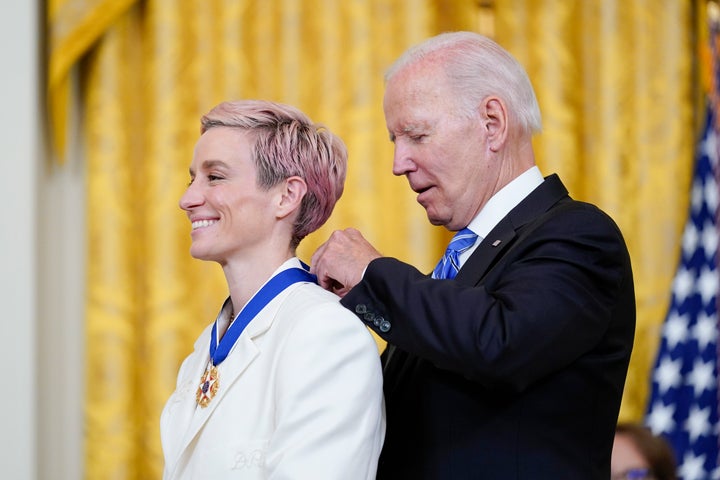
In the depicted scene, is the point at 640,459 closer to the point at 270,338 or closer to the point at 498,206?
the point at 498,206

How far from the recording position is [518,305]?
1.79m

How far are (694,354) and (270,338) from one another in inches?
116

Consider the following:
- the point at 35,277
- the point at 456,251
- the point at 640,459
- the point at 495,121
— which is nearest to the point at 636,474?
the point at 640,459

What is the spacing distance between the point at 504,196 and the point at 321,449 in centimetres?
71

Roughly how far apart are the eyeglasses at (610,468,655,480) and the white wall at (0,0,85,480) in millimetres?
2373

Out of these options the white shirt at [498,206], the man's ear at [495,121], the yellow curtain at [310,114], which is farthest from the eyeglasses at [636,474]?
the yellow curtain at [310,114]

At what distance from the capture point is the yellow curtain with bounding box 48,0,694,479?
4340 mm

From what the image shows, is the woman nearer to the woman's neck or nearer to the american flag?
the woman's neck

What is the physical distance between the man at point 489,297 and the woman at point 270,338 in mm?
99

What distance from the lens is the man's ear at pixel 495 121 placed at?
222 cm

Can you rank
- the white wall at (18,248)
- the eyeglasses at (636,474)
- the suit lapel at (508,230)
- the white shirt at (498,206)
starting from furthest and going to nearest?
the white wall at (18,248) → the eyeglasses at (636,474) → the white shirt at (498,206) → the suit lapel at (508,230)

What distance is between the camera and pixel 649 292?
180 inches

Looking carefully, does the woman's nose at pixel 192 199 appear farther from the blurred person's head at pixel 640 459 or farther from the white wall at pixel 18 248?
the white wall at pixel 18 248

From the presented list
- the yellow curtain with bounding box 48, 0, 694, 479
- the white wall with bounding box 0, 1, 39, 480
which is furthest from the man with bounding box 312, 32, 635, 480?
the white wall with bounding box 0, 1, 39, 480
